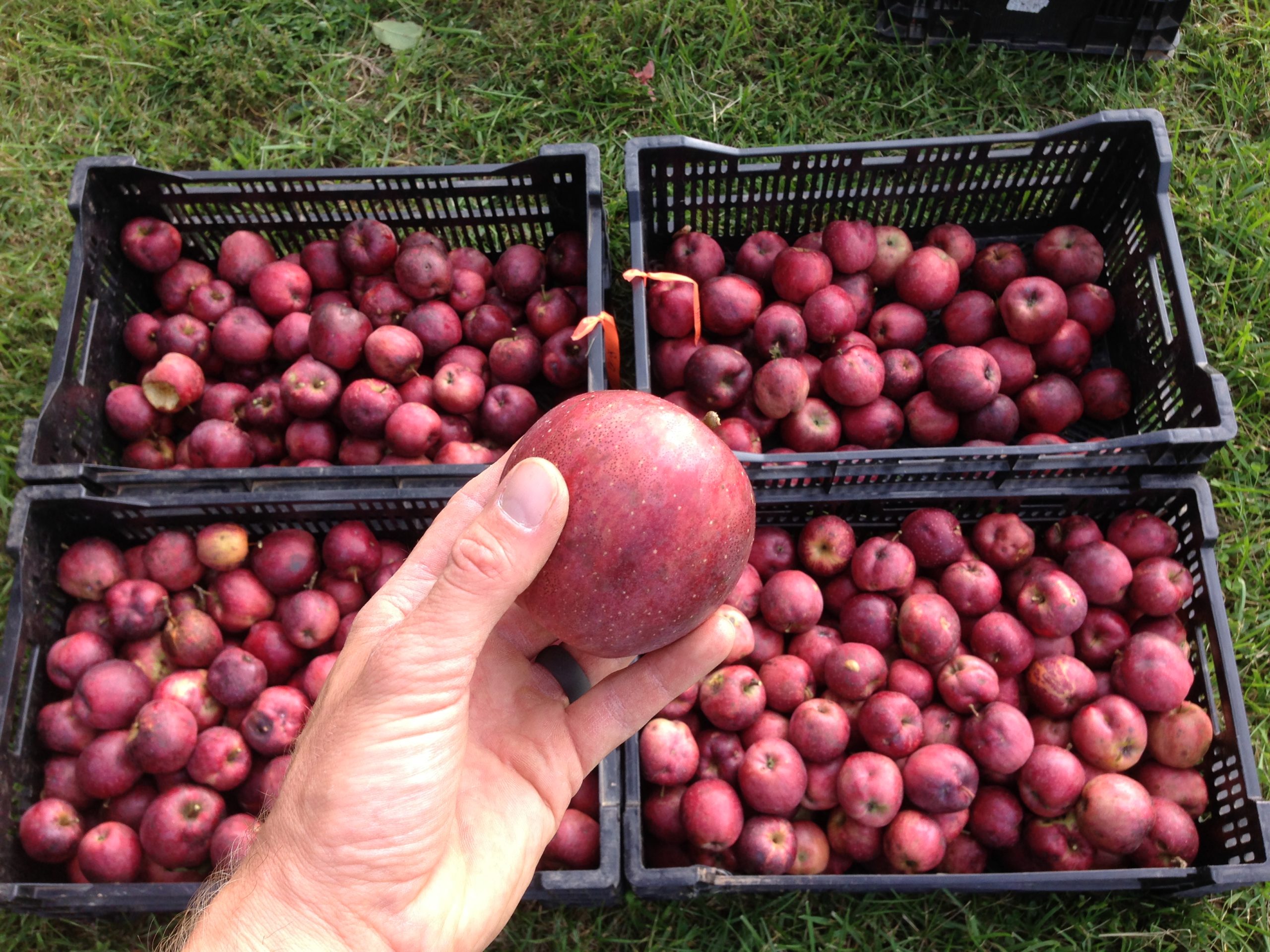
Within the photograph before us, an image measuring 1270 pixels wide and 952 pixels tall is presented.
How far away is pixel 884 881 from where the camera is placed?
2590mm

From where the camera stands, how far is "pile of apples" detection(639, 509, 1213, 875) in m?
2.70

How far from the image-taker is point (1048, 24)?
4.37 m

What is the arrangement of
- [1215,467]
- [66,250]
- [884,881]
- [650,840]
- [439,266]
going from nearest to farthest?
1. [884,881]
2. [650,840]
3. [439,266]
4. [1215,467]
5. [66,250]

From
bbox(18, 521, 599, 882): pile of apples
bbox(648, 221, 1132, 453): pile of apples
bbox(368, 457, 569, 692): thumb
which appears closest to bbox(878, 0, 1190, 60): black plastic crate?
bbox(648, 221, 1132, 453): pile of apples

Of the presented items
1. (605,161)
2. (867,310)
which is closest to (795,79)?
(605,161)

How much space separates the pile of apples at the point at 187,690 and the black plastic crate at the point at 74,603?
5cm

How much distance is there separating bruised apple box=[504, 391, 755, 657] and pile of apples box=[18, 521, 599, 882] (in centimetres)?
111

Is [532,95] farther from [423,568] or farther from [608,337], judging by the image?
[423,568]

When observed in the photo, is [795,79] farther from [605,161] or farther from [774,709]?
[774,709]

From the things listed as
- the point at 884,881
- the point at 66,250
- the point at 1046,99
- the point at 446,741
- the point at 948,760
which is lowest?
the point at 884,881

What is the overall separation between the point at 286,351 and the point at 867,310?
2262mm

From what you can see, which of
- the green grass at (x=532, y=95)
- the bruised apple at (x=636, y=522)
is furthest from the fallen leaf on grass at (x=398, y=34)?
the bruised apple at (x=636, y=522)

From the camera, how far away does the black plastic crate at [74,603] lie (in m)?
2.68

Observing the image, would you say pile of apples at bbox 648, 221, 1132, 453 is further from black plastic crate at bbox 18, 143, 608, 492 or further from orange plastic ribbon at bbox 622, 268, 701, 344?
black plastic crate at bbox 18, 143, 608, 492
